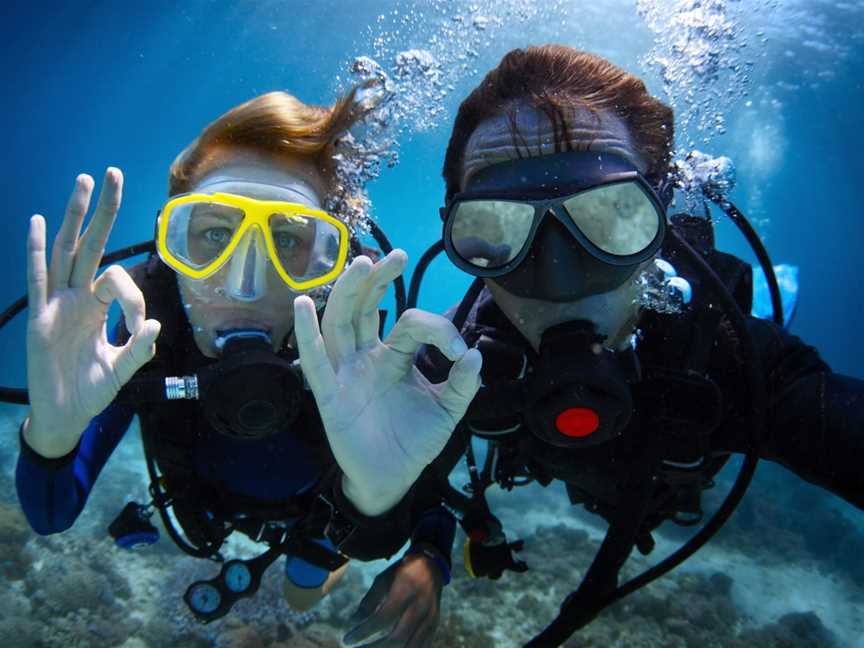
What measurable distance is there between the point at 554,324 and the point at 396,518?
1299 millimetres

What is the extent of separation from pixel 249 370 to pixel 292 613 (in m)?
6.39

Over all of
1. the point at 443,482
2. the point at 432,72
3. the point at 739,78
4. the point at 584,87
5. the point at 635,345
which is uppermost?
the point at 739,78

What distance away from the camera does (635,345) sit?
2947 millimetres

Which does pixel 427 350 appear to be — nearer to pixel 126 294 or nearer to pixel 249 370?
pixel 249 370

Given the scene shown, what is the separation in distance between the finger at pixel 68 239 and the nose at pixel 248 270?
2.59 ft

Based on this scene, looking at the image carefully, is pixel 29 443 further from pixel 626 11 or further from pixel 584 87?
pixel 626 11

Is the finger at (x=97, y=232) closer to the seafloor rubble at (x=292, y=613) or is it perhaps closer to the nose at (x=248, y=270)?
the nose at (x=248, y=270)

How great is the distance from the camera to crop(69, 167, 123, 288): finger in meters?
2.13

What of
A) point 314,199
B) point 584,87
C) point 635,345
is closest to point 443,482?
point 635,345

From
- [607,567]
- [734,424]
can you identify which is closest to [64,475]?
[607,567]

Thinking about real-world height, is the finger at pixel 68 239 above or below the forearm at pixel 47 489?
above

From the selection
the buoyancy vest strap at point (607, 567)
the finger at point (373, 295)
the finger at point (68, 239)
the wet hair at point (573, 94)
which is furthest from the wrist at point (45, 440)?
the wet hair at point (573, 94)

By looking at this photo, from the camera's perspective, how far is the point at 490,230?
2.74 metres

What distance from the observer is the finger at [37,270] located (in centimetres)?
210
